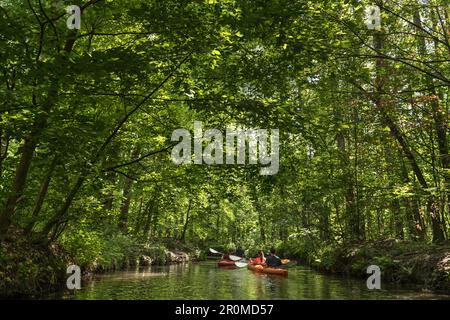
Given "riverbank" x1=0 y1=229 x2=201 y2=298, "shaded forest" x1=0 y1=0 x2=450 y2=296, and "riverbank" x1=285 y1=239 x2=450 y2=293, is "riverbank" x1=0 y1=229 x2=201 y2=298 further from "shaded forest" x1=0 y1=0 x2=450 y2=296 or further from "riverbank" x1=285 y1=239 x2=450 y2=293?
"riverbank" x1=285 y1=239 x2=450 y2=293

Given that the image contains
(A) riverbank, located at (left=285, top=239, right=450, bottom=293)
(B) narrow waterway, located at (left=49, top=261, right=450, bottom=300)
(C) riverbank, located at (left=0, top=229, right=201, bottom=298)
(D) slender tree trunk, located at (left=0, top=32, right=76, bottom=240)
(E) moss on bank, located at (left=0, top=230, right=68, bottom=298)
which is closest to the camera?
(D) slender tree trunk, located at (left=0, top=32, right=76, bottom=240)

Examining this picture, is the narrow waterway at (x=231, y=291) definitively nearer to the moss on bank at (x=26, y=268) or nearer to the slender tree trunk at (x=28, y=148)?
the moss on bank at (x=26, y=268)

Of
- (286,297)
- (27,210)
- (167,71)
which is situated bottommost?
(286,297)

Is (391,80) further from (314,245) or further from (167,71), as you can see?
(314,245)

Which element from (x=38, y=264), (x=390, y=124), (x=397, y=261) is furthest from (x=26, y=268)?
(x=390, y=124)

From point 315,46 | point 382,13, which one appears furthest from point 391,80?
point 315,46

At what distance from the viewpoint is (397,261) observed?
1537 centimetres

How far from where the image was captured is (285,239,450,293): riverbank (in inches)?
513

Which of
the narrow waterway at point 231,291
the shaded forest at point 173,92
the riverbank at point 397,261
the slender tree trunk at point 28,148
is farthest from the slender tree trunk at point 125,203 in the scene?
the riverbank at point 397,261

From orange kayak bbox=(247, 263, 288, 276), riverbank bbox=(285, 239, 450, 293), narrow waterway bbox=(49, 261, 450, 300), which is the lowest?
orange kayak bbox=(247, 263, 288, 276)

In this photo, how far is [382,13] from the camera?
1107cm

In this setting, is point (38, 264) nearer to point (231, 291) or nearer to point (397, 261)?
point (231, 291)

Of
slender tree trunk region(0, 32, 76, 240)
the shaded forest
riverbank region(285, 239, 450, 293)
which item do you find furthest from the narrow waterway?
slender tree trunk region(0, 32, 76, 240)

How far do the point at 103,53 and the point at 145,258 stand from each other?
2026 cm
